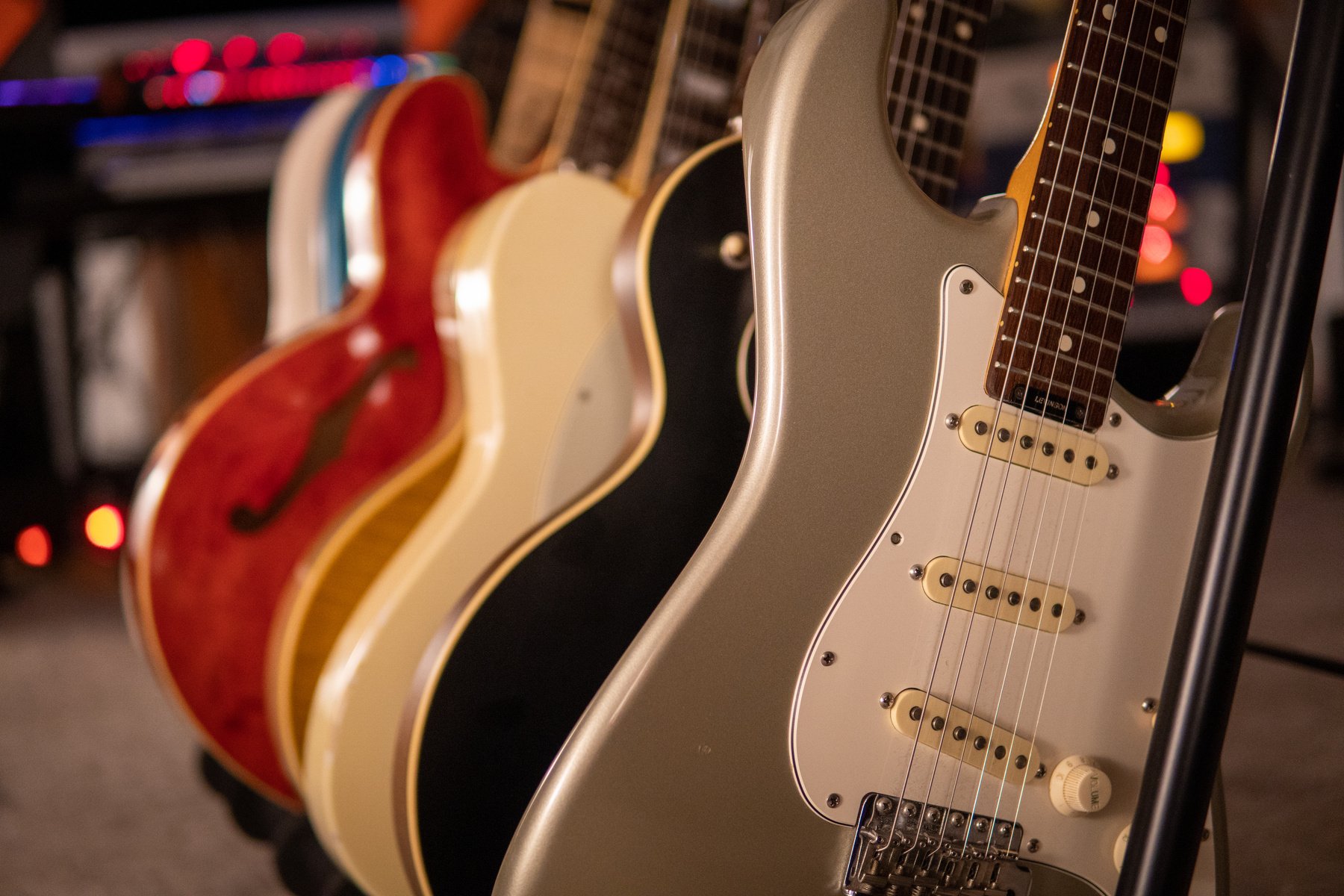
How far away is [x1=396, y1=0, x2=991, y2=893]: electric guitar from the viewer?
0.74m

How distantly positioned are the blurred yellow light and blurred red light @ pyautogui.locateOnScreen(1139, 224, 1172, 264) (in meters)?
0.20

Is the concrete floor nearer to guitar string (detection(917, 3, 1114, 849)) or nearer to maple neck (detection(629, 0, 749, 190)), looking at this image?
guitar string (detection(917, 3, 1114, 849))

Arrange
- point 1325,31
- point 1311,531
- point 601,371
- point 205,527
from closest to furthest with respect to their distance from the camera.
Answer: point 1325,31, point 601,371, point 205,527, point 1311,531

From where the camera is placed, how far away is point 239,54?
249cm

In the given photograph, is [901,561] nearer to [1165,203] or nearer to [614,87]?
[614,87]

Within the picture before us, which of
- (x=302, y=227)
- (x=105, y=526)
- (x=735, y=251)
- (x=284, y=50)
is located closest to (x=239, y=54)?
(x=284, y=50)

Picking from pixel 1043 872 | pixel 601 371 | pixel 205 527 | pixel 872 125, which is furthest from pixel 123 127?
pixel 1043 872

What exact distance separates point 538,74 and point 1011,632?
1.12 m

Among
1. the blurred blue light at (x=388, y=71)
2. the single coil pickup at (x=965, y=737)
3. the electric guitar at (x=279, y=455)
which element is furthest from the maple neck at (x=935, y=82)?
the blurred blue light at (x=388, y=71)

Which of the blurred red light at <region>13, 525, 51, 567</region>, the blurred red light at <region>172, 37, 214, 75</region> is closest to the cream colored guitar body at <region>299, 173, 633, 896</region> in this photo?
the blurred red light at <region>13, 525, 51, 567</region>

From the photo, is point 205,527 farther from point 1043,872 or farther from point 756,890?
point 1043,872

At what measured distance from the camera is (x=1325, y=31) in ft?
1.82

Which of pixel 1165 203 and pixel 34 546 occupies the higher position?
pixel 1165 203

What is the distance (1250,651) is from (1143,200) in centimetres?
53
